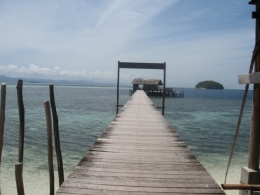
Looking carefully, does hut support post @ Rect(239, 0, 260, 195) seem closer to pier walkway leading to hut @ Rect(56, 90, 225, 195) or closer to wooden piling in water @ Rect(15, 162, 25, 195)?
pier walkway leading to hut @ Rect(56, 90, 225, 195)

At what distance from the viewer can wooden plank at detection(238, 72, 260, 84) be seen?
3066mm

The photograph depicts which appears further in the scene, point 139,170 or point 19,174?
point 139,170

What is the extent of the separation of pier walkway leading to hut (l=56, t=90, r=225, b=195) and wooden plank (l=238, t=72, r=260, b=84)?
1.42 meters

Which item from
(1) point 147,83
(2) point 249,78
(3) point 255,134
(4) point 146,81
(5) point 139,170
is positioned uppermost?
(4) point 146,81

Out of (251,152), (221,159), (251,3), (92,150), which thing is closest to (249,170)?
(251,152)

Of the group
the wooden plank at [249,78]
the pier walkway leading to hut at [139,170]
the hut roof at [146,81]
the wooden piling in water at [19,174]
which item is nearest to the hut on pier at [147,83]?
the hut roof at [146,81]

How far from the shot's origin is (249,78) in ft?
10.7

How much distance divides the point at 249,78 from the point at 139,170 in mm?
2031

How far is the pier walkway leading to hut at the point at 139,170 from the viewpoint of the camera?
2.99 meters

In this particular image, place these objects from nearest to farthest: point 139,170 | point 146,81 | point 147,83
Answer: point 139,170 < point 147,83 < point 146,81

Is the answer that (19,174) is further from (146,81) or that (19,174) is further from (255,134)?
(146,81)

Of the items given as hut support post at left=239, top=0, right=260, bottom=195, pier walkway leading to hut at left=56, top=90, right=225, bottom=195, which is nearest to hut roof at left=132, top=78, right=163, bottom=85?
pier walkway leading to hut at left=56, top=90, right=225, bottom=195

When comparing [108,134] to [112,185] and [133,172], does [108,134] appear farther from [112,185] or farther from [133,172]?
[112,185]

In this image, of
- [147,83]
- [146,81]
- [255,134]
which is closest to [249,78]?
[255,134]
